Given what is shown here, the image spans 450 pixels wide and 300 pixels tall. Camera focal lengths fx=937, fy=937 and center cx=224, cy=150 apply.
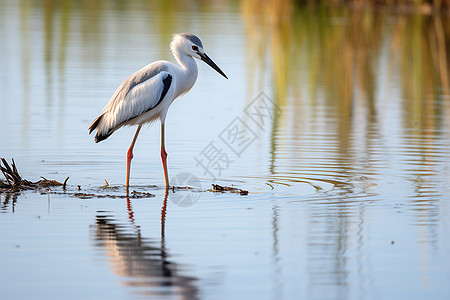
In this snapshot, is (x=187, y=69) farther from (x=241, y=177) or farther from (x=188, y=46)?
(x=241, y=177)

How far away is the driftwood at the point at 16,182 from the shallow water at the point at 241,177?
0.18 m

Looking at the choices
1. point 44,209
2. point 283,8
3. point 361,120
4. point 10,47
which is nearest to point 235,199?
point 44,209

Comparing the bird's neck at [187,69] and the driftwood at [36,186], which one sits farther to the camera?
the bird's neck at [187,69]

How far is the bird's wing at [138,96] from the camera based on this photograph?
9609mm

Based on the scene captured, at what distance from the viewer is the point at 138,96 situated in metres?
9.66

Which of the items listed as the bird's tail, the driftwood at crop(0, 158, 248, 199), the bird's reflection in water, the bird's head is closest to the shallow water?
the bird's reflection in water

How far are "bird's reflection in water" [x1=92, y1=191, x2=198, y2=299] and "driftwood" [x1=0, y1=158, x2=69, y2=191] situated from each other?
4.54ft

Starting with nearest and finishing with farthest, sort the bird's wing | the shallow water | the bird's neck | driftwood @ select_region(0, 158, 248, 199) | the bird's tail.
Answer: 1. the shallow water
2. driftwood @ select_region(0, 158, 248, 199)
3. the bird's wing
4. the bird's tail
5. the bird's neck

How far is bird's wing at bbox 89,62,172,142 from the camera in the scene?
31.5ft

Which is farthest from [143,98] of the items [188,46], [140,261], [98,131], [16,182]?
[140,261]

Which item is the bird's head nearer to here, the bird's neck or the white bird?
the bird's neck

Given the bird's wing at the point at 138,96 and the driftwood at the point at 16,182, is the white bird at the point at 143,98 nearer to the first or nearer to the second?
the bird's wing at the point at 138,96

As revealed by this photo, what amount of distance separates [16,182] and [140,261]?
9.34ft

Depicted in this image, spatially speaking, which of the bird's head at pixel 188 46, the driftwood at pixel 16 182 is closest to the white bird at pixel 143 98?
the bird's head at pixel 188 46
